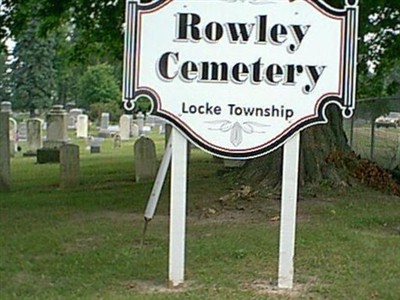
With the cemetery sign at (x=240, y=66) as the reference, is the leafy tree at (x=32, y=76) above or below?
above

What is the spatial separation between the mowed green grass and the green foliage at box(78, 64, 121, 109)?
1885 inches

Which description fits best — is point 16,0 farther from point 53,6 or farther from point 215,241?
point 215,241

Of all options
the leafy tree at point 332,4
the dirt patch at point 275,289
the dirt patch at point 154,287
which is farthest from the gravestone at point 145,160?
the dirt patch at point 275,289

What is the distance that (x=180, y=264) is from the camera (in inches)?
261

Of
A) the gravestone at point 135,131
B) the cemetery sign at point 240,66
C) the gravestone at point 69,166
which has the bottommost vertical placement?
the gravestone at point 69,166

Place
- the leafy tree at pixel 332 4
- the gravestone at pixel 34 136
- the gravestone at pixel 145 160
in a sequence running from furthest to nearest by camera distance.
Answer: the gravestone at pixel 34 136 < the gravestone at pixel 145 160 < the leafy tree at pixel 332 4

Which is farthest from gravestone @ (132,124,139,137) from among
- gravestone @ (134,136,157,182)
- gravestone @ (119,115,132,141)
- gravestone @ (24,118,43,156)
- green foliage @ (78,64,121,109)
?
gravestone @ (134,136,157,182)

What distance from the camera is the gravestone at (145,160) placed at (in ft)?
50.5

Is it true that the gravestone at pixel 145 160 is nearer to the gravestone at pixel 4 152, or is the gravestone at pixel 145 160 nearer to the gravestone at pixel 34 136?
the gravestone at pixel 4 152

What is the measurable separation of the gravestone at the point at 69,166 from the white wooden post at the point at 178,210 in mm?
8214

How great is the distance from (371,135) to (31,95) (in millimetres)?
43163

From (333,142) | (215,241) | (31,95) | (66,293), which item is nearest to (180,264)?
(66,293)

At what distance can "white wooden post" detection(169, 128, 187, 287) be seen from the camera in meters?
6.62

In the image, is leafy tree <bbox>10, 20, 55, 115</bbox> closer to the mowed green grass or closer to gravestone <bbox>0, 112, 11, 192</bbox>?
gravestone <bbox>0, 112, 11, 192</bbox>
